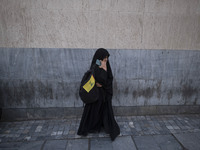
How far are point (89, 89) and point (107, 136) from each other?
133cm

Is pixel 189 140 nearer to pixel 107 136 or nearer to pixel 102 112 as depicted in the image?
pixel 107 136

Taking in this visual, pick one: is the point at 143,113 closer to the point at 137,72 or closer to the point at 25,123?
the point at 137,72

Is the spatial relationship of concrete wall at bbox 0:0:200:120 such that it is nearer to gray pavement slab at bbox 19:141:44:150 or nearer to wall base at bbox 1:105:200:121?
wall base at bbox 1:105:200:121

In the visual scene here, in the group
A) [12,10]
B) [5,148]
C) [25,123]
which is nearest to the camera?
[5,148]

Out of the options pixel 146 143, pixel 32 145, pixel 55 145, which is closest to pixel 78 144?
pixel 55 145

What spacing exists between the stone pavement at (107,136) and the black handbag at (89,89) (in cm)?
104

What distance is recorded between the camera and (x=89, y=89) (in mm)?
2662

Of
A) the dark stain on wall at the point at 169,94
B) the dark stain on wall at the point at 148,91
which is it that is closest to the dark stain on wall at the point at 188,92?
the dark stain on wall at the point at 169,94

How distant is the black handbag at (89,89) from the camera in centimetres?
264

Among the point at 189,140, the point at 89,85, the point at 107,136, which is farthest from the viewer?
the point at 107,136

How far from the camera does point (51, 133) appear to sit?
3.23 meters

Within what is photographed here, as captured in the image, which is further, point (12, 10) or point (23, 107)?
point (23, 107)

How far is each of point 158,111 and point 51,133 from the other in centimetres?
322

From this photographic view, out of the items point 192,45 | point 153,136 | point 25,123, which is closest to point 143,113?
point 153,136
